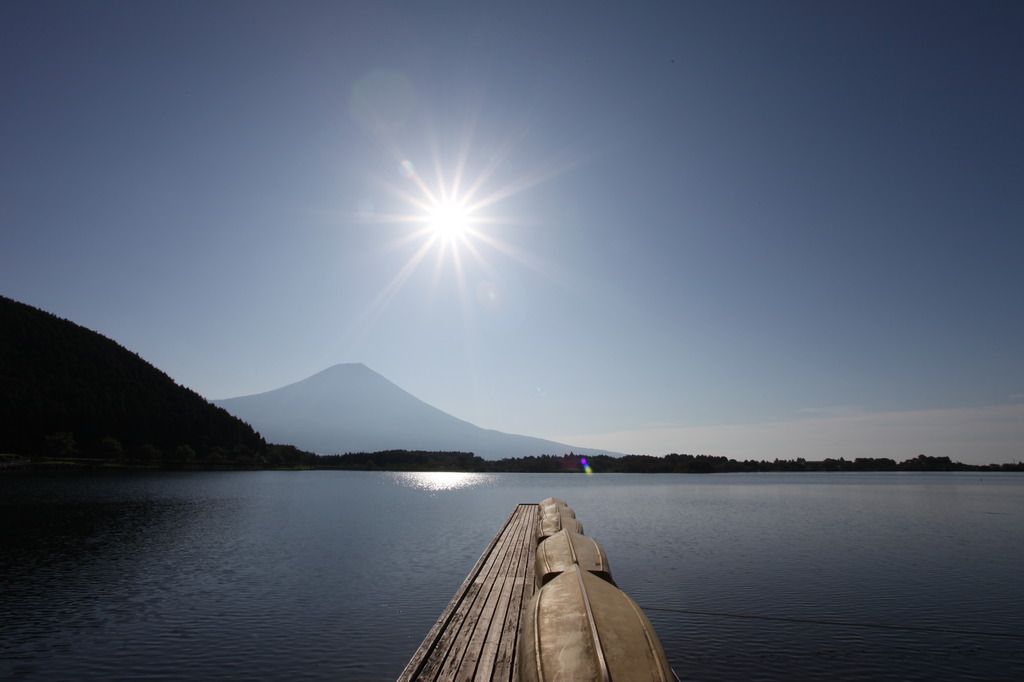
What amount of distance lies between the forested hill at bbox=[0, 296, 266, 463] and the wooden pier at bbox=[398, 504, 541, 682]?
16806 cm

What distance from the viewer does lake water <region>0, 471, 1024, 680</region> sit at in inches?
627

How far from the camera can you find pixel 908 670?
15.7m

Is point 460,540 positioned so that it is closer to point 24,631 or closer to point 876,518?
point 24,631

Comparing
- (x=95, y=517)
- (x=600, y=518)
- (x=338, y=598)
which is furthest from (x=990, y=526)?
(x=95, y=517)

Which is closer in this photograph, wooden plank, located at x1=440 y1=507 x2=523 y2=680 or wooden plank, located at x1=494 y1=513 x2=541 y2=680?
wooden plank, located at x1=494 y1=513 x2=541 y2=680

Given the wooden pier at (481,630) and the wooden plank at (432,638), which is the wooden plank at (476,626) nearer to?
the wooden pier at (481,630)

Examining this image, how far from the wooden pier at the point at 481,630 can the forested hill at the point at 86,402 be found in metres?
168

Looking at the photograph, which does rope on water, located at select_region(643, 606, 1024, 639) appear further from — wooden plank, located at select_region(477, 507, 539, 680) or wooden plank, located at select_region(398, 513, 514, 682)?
wooden plank, located at select_region(398, 513, 514, 682)

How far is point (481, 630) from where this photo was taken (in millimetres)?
13703

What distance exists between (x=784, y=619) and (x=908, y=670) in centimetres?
526

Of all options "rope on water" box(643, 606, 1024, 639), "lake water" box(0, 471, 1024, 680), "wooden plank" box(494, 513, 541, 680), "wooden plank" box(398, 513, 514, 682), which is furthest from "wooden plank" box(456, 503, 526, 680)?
"rope on water" box(643, 606, 1024, 639)

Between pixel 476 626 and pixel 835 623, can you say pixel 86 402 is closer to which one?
pixel 476 626

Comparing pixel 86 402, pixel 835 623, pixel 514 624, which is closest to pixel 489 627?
pixel 514 624

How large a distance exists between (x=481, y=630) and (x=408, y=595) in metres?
11.2
